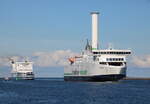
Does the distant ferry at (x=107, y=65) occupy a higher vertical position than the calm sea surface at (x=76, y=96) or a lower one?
higher

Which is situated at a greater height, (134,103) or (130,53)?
(130,53)

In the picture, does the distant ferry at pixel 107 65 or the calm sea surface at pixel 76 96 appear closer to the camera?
the calm sea surface at pixel 76 96

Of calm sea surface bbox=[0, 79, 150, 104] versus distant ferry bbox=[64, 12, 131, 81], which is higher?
distant ferry bbox=[64, 12, 131, 81]

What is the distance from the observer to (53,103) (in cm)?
8338

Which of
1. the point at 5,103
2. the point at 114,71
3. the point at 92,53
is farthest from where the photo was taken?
the point at 92,53

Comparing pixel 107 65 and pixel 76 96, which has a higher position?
pixel 107 65

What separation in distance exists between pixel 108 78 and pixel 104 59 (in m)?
7.20

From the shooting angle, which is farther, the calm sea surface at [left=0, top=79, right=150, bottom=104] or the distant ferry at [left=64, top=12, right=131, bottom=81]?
the distant ferry at [left=64, top=12, right=131, bottom=81]

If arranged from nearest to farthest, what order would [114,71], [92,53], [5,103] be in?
[5,103] < [114,71] < [92,53]

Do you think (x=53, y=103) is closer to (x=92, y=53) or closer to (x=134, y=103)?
(x=134, y=103)

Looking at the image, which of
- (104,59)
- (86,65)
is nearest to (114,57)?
(104,59)

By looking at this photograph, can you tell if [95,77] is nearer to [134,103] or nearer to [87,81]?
[87,81]

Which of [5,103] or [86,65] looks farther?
[86,65]

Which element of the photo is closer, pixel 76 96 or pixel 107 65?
pixel 76 96
